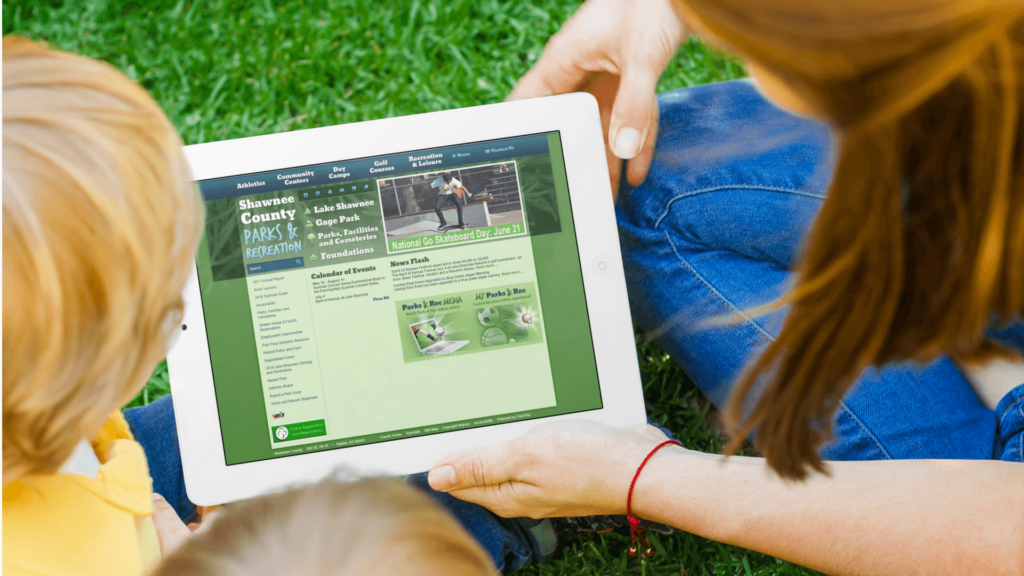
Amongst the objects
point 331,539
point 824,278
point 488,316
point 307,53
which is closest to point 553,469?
point 488,316

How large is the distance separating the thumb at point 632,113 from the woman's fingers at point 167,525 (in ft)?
2.84

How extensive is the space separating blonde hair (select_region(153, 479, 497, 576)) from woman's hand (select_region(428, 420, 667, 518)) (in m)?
0.19

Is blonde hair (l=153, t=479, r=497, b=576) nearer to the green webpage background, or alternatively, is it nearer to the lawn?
the green webpage background

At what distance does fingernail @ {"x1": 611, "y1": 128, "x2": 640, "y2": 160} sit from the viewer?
0.91 m

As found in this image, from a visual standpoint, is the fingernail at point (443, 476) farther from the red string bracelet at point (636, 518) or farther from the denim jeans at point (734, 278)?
the red string bracelet at point (636, 518)

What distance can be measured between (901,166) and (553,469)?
0.59 m

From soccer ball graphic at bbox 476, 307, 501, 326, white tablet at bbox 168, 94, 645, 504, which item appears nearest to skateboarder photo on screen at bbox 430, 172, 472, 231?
white tablet at bbox 168, 94, 645, 504

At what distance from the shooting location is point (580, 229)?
84 centimetres

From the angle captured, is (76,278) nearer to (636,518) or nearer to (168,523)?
(168,523)

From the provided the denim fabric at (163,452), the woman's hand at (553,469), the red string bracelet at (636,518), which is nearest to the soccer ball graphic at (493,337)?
the woman's hand at (553,469)

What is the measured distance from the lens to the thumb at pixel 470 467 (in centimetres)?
86

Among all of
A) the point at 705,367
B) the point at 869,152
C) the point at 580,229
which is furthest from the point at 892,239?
the point at 705,367

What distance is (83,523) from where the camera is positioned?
2.43ft

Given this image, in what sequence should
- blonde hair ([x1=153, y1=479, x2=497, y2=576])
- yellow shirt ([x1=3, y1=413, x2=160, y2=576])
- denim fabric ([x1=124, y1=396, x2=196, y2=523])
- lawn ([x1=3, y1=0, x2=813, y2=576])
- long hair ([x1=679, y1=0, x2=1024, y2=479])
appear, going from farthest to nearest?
lawn ([x1=3, y1=0, x2=813, y2=576]) → denim fabric ([x1=124, y1=396, x2=196, y2=523]) → yellow shirt ([x1=3, y1=413, x2=160, y2=576]) → blonde hair ([x1=153, y1=479, x2=497, y2=576]) → long hair ([x1=679, y1=0, x2=1024, y2=479])
